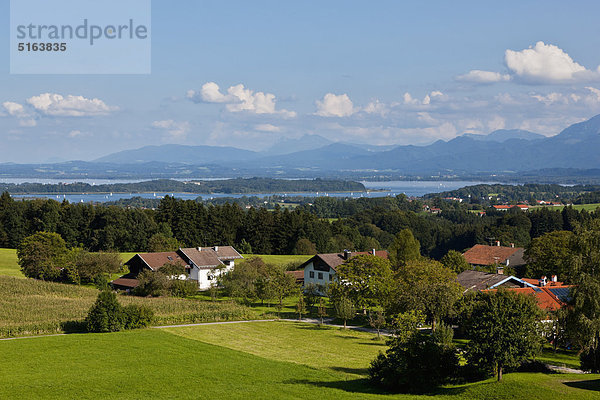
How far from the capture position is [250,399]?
22781mm

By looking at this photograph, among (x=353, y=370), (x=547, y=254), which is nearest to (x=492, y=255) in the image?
(x=547, y=254)

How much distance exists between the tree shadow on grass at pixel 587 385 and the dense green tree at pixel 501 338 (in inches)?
80.5

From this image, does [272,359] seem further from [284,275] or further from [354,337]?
[284,275]

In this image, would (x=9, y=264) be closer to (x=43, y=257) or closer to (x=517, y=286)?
(x=43, y=257)

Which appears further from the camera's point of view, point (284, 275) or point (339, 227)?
point (339, 227)

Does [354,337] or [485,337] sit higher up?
[485,337]

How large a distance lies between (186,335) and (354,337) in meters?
10.8

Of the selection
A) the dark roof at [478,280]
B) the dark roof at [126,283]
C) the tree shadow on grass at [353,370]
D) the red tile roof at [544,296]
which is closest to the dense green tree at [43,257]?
the dark roof at [126,283]

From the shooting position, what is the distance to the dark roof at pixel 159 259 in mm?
58250

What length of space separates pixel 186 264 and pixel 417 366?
40032 millimetres

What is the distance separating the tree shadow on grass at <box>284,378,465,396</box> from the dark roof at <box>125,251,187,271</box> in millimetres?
34255

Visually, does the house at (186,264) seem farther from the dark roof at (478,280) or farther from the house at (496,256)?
the house at (496,256)

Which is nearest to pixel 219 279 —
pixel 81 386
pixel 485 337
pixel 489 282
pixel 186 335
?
pixel 186 335

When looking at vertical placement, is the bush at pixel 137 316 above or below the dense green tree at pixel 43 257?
below
